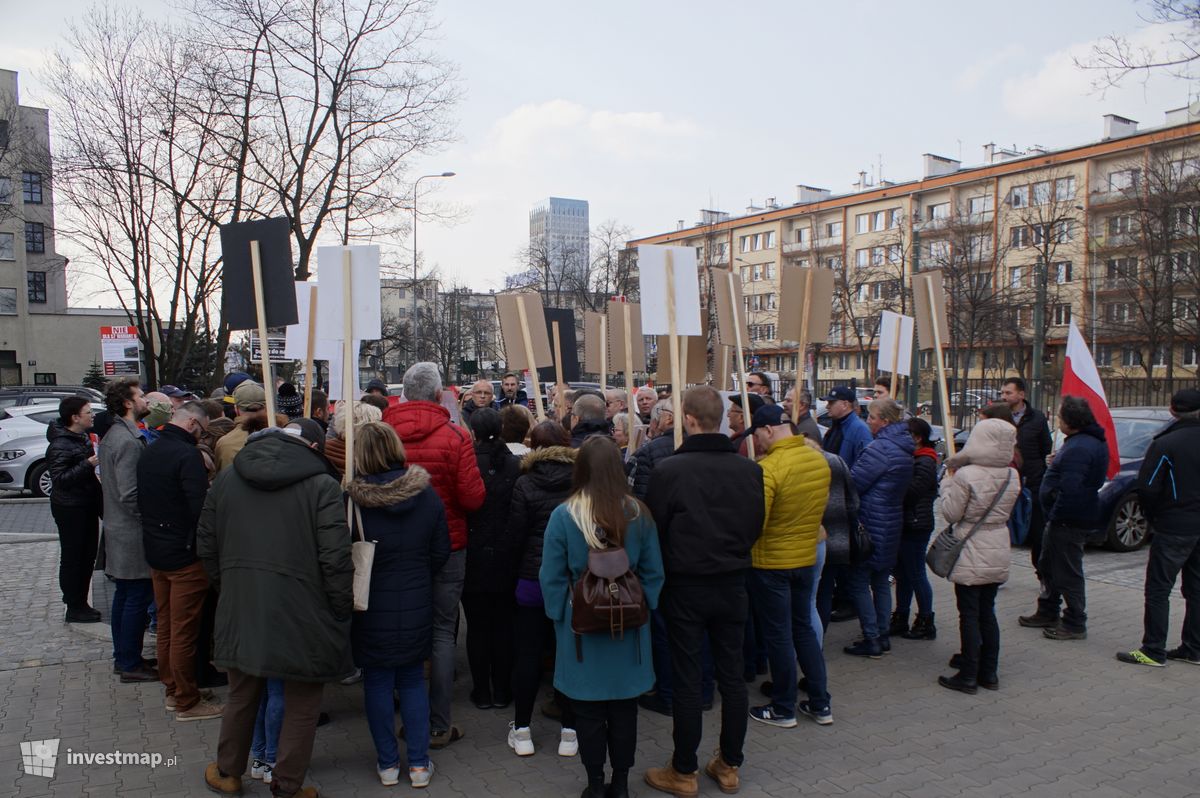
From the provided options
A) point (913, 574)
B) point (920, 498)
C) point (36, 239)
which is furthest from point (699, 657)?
point (36, 239)

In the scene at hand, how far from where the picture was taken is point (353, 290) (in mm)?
4809

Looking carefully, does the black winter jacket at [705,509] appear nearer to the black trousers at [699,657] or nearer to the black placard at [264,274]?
the black trousers at [699,657]

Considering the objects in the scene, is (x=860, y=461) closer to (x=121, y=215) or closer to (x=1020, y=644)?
(x=1020, y=644)

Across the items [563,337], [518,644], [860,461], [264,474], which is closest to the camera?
[264,474]

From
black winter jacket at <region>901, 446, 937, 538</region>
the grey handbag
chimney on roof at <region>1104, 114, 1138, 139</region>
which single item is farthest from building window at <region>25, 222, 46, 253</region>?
chimney on roof at <region>1104, 114, 1138, 139</region>

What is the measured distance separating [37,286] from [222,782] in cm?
5914

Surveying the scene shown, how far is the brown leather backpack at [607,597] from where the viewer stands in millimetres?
3662

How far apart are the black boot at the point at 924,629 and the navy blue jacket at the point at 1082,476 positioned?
1289mm

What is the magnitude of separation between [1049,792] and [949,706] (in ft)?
3.69

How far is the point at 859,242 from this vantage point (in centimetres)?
6969

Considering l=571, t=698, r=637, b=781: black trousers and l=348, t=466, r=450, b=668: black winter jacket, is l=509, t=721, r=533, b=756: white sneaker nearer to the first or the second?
l=571, t=698, r=637, b=781: black trousers

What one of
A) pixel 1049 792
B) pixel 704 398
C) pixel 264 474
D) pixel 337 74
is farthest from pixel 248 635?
pixel 337 74

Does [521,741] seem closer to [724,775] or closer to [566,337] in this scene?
[724,775]

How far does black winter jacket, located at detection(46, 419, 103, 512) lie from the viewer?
6531mm
